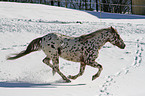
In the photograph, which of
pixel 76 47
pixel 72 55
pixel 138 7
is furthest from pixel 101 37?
pixel 138 7

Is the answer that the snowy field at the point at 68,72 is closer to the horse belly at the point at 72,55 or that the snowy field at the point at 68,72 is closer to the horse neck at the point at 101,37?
the horse belly at the point at 72,55

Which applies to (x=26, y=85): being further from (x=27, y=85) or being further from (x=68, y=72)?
(x=68, y=72)

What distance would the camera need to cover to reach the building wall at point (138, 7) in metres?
25.3

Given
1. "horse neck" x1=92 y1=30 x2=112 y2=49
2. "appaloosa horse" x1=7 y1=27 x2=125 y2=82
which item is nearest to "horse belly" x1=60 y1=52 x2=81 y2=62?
"appaloosa horse" x1=7 y1=27 x2=125 y2=82

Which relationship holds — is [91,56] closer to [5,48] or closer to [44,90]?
[44,90]

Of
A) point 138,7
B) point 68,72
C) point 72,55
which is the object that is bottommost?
point 68,72

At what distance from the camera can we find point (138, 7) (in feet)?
84.7

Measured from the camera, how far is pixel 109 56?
8289 mm

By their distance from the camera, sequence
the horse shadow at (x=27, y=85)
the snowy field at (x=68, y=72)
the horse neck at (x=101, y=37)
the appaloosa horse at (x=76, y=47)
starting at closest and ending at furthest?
the snowy field at (x=68, y=72) → the horse shadow at (x=27, y=85) → the appaloosa horse at (x=76, y=47) → the horse neck at (x=101, y=37)

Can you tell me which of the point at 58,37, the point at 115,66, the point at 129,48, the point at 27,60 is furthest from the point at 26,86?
the point at 129,48

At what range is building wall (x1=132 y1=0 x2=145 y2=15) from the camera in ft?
83.2

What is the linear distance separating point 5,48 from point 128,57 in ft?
12.4

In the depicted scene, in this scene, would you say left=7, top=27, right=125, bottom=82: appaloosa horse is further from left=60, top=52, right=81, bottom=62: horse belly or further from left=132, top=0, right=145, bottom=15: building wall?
left=132, top=0, right=145, bottom=15: building wall

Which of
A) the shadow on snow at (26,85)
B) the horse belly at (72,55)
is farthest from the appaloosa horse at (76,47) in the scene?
the shadow on snow at (26,85)
